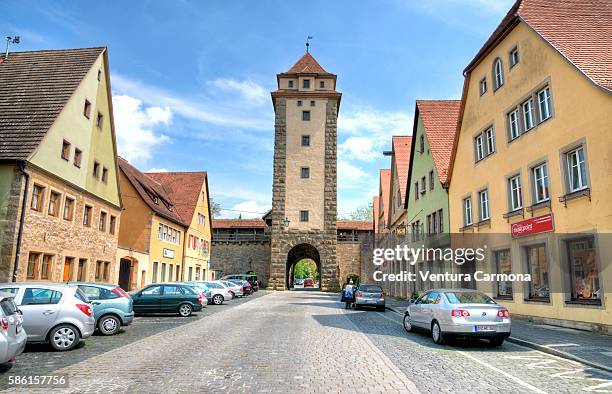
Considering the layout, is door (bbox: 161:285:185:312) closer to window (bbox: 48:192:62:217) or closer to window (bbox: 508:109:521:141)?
window (bbox: 48:192:62:217)

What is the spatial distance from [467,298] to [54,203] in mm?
18500

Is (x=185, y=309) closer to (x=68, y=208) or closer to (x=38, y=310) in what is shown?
(x=68, y=208)

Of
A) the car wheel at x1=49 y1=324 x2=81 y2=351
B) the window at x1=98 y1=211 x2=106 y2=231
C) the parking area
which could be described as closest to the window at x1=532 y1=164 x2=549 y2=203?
the parking area

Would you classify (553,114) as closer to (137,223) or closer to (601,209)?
(601,209)

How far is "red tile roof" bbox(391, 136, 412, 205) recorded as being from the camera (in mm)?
37638

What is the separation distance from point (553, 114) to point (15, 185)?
20491 mm

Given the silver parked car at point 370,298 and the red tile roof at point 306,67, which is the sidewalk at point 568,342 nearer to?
the silver parked car at point 370,298

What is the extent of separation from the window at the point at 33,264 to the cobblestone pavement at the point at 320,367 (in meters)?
9.93

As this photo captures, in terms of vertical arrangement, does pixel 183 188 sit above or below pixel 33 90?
above

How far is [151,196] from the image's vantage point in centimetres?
3919

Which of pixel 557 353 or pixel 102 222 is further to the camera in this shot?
pixel 102 222

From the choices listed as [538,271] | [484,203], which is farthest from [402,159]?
[538,271]

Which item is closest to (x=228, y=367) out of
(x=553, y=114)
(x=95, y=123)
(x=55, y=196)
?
(x=553, y=114)

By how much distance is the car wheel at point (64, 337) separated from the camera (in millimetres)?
10281
